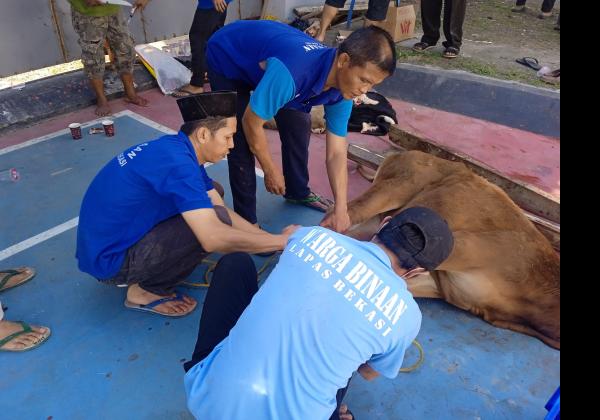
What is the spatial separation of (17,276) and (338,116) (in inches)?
96.5

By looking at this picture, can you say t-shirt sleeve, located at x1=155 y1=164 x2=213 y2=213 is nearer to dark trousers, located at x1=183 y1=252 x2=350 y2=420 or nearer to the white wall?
→ dark trousers, located at x1=183 y1=252 x2=350 y2=420

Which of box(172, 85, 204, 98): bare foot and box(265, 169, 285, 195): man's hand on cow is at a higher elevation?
box(265, 169, 285, 195): man's hand on cow

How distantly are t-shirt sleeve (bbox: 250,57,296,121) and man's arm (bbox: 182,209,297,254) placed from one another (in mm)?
679

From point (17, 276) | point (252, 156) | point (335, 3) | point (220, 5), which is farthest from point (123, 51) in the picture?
point (17, 276)

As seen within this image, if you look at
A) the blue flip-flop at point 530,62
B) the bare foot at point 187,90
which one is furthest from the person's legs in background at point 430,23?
the bare foot at point 187,90

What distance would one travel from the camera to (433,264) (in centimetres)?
189

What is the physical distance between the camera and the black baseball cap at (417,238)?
72.6 inches

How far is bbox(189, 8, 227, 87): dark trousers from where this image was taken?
242 inches

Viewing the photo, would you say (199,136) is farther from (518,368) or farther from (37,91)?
(37,91)

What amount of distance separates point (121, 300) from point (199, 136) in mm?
1298

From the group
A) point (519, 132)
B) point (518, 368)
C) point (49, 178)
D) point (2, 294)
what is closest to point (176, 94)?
point (49, 178)

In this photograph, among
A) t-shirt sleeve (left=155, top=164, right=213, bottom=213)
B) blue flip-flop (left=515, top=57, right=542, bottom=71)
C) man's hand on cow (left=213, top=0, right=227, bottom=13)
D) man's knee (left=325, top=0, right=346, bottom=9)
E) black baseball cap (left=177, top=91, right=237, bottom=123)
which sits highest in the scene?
man's hand on cow (left=213, top=0, right=227, bottom=13)

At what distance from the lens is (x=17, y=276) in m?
3.25

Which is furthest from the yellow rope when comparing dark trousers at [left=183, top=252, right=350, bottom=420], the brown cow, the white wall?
the white wall
